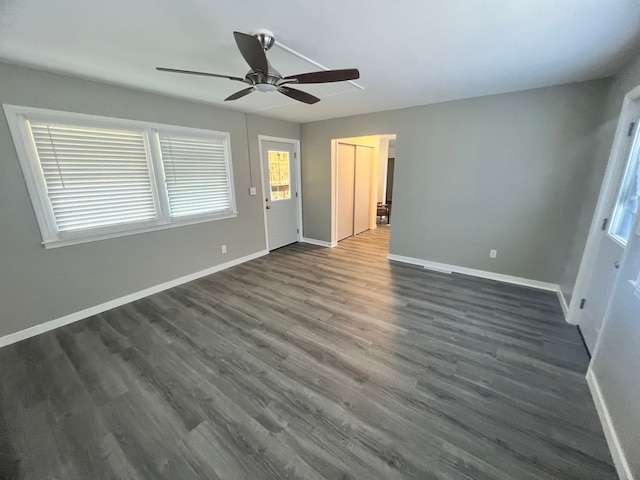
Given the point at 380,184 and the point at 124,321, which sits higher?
the point at 380,184

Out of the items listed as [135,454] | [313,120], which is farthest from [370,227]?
[135,454]

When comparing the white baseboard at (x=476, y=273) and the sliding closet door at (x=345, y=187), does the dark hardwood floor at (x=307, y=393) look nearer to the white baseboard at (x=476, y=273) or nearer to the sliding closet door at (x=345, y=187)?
the white baseboard at (x=476, y=273)

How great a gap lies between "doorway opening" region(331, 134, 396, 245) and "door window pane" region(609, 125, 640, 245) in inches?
125

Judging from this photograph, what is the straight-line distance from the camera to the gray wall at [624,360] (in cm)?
125

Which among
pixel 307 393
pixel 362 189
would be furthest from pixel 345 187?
pixel 307 393

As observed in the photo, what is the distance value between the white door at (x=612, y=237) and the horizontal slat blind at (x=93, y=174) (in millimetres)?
4678

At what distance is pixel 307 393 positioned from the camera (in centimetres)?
176

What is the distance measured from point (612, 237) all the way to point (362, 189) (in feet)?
14.1

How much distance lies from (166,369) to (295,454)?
1279 millimetres

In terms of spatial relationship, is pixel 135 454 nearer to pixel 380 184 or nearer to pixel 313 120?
pixel 313 120

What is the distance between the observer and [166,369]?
1.99 m

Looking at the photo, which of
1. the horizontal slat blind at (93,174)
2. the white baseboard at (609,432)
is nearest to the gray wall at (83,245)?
the horizontal slat blind at (93,174)

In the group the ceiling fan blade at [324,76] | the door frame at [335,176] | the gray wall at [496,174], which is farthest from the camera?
the door frame at [335,176]

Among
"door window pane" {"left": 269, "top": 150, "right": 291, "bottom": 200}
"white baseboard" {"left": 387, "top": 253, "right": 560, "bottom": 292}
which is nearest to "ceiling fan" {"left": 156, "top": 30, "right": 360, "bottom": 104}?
"door window pane" {"left": 269, "top": 150, "right": 291, "bottom": 200}
